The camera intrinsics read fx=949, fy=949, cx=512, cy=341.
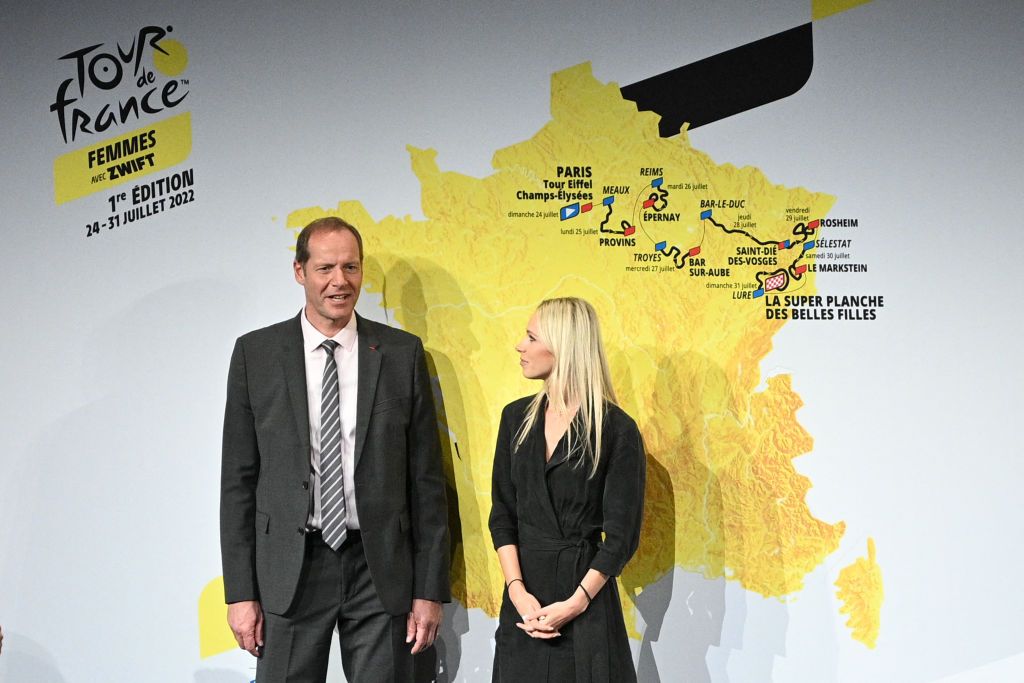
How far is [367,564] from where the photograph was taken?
9.23 feet

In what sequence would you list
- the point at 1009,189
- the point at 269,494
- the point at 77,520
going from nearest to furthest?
the point at 269,494 → the point at 77,520 → the point at 1009,189

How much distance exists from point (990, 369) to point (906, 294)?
0.41 meters

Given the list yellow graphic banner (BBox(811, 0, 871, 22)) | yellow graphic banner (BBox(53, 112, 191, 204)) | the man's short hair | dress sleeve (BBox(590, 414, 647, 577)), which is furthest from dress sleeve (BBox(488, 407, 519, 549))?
yellow graphic banner (BBox(811, 0, 871, 22))

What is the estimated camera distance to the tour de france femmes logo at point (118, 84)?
333 cm

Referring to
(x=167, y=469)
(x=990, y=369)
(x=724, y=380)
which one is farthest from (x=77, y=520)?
(x=990, y=369)

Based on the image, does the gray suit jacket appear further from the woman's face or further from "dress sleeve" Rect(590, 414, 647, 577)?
"dress sleeve" Rect(590, 414, 647, 577)

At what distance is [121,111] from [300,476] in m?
1.54

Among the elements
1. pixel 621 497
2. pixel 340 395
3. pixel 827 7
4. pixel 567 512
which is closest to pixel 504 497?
pixel 567 512

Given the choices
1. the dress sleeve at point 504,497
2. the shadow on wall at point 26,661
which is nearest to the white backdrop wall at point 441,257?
the shadow on wall at point 26,661

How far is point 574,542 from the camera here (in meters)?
2.86

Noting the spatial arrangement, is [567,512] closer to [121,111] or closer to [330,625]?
[330,625]

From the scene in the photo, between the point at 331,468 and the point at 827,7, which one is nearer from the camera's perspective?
the point at 331,468

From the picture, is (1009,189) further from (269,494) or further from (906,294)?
(269,494)

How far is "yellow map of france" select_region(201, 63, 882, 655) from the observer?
3322 millimetres
